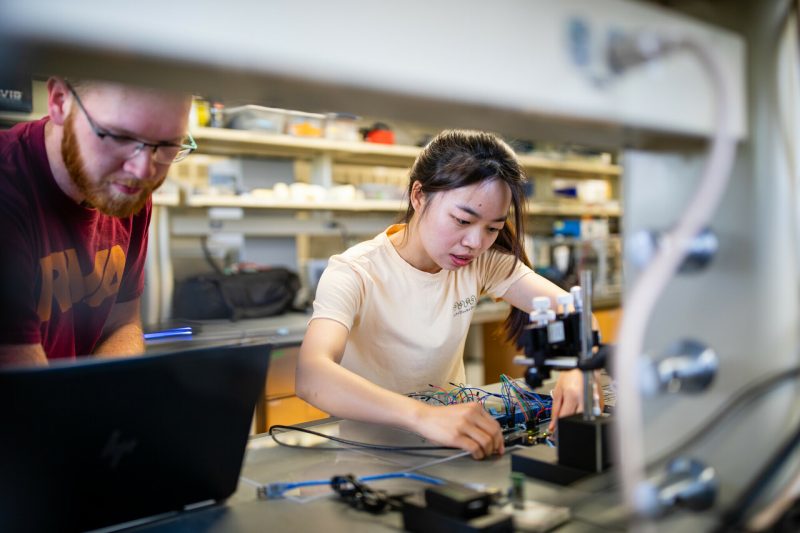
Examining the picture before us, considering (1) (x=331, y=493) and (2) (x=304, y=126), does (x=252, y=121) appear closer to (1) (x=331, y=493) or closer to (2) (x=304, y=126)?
(2) (x=304, y=126)

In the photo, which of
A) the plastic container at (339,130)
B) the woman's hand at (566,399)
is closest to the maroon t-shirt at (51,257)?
the woman's hand at (566,399)

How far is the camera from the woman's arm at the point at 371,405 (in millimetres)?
1061

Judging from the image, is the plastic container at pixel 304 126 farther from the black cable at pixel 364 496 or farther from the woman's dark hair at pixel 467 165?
the black cable at pixel 364 496

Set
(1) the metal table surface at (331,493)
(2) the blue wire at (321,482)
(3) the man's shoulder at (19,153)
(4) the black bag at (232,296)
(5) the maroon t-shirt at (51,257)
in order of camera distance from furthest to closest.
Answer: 1. (4) the black bag at (232,296)
2. (3) the man's shoulder at (19,153)
3. (5) the maroon t-shirt at (51,257)
4. (2) the blue wire at (321,482)
5. (1) the metal table surface at (331,493)

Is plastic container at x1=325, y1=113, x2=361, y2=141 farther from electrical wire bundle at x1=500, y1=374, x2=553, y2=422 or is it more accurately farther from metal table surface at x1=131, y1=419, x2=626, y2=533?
metal table surface at x1=131, y1=419, x2=626, y2=533

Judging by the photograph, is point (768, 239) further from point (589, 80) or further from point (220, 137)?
point (220, 137)

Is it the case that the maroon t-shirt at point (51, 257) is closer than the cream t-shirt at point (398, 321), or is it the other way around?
the maroon t-shirt at point (51, 257)

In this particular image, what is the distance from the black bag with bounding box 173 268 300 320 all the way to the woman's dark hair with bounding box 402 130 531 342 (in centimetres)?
163

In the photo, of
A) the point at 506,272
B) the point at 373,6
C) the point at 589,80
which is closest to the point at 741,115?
the point at 589,80

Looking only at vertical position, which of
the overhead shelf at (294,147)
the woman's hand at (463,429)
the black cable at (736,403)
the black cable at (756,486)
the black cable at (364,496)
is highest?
the overhead shelf at (294,147)

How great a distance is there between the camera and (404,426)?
1127 millimetres

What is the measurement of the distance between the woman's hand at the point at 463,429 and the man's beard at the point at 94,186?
598mm

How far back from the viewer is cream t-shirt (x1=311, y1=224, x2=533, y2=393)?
5.12 ft

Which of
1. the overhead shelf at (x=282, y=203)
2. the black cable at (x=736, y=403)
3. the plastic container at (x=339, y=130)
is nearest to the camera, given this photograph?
the black cable at (x=736, y=403)
